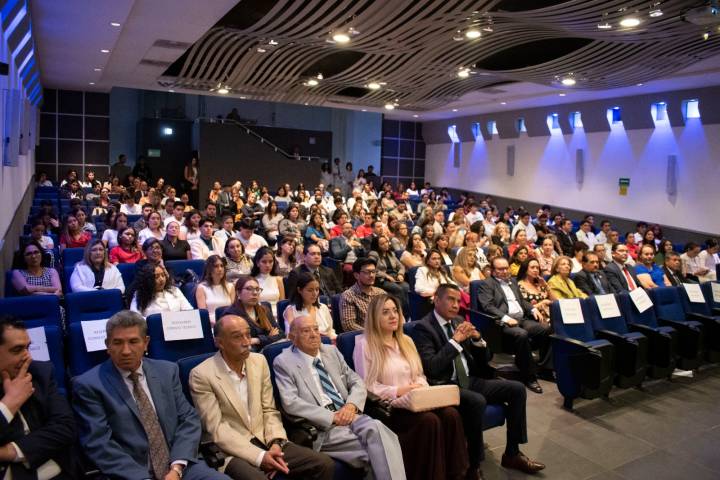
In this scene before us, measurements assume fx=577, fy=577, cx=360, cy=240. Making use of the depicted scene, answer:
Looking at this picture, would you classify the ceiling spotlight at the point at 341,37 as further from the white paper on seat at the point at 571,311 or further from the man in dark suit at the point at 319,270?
the white paper on seat at the point at 571,311

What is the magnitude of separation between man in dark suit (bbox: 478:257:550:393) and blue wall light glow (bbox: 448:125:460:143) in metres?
14.3

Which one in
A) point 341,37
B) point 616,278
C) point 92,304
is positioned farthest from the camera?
point 341,37

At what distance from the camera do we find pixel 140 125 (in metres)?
17.0

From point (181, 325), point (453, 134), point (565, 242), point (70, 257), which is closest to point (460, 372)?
point (181, 325)

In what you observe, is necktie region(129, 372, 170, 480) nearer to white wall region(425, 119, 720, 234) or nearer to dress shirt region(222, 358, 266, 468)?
dress shirt region(222, 358, 266, 468)

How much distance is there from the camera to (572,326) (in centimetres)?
502

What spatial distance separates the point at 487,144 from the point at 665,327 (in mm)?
13314

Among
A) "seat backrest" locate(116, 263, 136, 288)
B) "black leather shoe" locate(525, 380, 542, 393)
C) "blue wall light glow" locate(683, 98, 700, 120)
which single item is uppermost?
"blue wall light glow" locate(683, 98, 700, 120)

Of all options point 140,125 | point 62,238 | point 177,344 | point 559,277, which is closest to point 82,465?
point 177,344

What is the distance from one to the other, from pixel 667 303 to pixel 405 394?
3863 millimetres

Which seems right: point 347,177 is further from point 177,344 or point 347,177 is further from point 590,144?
point 177,344

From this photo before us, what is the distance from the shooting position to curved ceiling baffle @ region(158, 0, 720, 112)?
757 cm

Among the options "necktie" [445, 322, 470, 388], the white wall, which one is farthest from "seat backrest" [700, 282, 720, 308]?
the white wall

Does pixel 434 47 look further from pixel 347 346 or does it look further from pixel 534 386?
pixel 347 346
